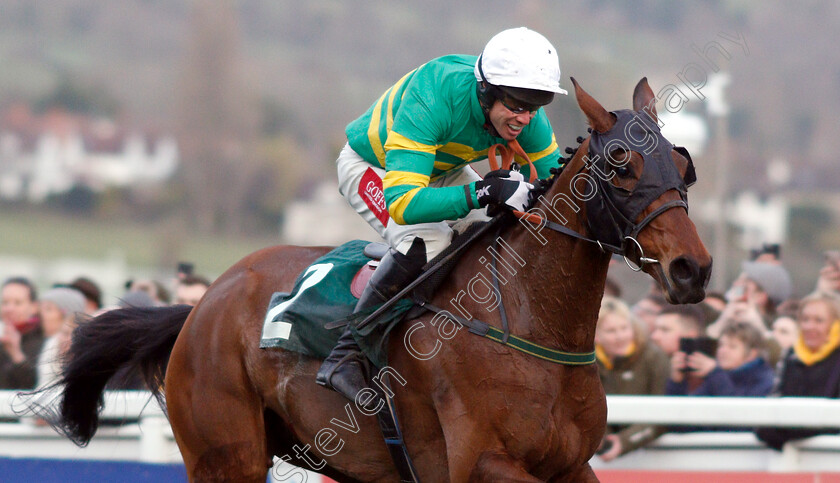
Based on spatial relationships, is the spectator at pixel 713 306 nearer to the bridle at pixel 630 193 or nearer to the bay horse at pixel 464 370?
the bay horse at pixel 464 370

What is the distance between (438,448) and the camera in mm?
3684

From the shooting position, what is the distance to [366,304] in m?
3.82

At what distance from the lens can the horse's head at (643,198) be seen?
3037 mm

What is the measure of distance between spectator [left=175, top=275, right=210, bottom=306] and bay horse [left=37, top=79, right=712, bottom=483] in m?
2.16

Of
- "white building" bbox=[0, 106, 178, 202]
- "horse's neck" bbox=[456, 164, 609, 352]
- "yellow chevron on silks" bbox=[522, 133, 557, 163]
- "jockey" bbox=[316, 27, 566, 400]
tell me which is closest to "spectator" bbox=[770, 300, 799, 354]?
"yellow chevron on silks" bbox=[522, 133, 557, 163]

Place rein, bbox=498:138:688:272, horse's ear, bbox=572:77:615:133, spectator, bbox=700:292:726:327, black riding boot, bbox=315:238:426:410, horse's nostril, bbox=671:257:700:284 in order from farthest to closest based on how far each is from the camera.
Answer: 1. spectator, bbox=700:292:726:327
2. black riding boot, bbox=315:238:426:410
3. horse's ear, bbox=572:77:615:133
4. rein, bbox=498:138:688:272
5. horse's nostril, bbox=671:257:700:284

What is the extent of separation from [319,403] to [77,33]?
28.3 m

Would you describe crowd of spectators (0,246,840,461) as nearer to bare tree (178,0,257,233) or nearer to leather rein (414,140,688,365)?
leather rein (414,140,688,365)

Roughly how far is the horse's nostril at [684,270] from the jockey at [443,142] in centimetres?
69

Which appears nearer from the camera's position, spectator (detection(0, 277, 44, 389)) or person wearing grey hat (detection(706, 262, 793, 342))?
person wearing grey hat (detection(706, 262, 793, 342))

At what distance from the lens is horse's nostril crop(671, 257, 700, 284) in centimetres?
299

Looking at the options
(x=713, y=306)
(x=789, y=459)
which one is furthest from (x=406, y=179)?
(x=713, y=306)

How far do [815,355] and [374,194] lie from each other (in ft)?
9.36

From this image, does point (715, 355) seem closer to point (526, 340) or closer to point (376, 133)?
point (526, 340)
